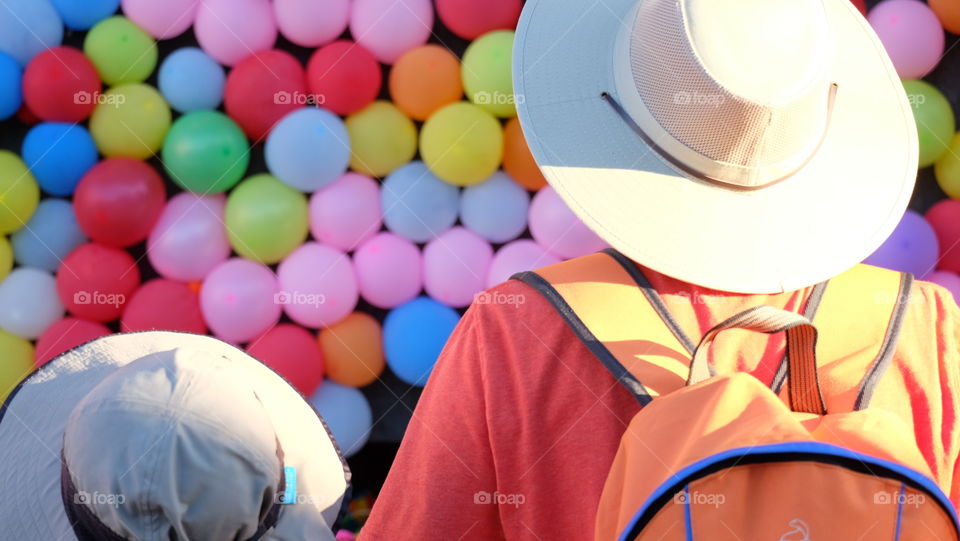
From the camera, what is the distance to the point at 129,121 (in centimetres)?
237

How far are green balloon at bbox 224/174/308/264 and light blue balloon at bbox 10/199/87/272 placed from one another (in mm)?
422

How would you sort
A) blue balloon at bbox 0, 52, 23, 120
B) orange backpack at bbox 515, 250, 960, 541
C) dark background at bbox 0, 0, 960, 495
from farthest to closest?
dark background at bbox 0, 0, 960, 495 → blue balloon at bbox 0, 52, 23, 120 → orange backpack at bbox 515, 250, 960, 541

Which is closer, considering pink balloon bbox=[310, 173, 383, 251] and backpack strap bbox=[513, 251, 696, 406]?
backpack strap bbox=[513, 251, 696, 406]

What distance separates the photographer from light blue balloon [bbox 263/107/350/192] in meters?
2.30

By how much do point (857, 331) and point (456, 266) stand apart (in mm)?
1471

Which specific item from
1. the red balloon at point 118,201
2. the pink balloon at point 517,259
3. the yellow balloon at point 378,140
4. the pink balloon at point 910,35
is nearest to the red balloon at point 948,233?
the pink balloon at point 910,35

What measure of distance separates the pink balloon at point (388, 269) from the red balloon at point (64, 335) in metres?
0.66

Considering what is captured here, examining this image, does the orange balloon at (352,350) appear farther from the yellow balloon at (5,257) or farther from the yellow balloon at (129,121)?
the yellow balloon at (5,257)

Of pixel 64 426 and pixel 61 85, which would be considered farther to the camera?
pixel 61 85

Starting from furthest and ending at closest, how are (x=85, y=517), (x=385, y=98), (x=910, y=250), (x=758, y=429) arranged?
(x=385, y=98) → (x=910, y=250) → (x=85, y=517) → (x=758, y=429)

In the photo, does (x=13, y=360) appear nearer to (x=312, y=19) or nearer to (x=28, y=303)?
(x=28, y=303)

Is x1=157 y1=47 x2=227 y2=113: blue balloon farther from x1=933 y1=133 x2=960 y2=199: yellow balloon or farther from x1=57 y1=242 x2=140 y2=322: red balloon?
x1=933 y1=133 x2=960 y2=199: yellow balloon

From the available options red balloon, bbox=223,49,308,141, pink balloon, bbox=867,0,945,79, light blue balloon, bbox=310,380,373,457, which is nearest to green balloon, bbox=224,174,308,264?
red balloon, bbox=223,49,308,141

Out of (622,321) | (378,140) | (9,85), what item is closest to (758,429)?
(622,321)
